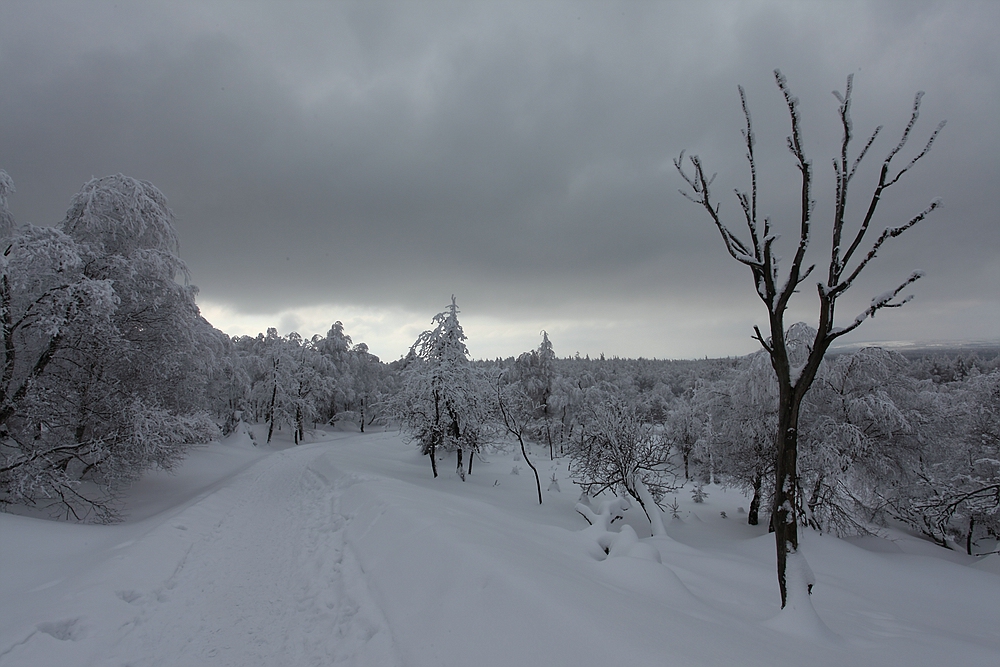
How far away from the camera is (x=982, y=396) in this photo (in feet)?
63.7

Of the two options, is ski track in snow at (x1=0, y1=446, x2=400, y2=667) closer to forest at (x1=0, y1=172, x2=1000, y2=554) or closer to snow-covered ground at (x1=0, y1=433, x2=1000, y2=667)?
snow-covered ground at (x1=0, y1=433, x2=1000, y2=667)

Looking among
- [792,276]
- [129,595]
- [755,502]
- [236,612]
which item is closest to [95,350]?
[129,595]

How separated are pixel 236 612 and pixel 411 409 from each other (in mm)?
17606

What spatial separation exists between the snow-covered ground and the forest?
6.38 ft

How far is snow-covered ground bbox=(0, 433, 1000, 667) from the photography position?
4.09m

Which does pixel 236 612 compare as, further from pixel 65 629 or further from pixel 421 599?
pixel 421 599

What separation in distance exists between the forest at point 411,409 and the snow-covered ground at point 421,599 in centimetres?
194

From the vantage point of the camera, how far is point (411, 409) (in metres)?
23.2

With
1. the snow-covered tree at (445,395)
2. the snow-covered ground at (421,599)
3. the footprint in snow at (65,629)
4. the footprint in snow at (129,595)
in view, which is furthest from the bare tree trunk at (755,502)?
the footprint in snow at (65,629)

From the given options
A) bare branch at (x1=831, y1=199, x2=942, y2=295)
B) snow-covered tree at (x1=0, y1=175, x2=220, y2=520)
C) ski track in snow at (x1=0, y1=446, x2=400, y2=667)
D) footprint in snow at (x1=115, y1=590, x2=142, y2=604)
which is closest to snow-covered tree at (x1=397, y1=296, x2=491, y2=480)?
snow-covered tree at (x1=0, y1=175, x2=220, y2=520)

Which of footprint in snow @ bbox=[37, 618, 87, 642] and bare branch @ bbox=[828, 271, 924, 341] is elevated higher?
bare branch @ bbox=[828, 271, 924, 341]

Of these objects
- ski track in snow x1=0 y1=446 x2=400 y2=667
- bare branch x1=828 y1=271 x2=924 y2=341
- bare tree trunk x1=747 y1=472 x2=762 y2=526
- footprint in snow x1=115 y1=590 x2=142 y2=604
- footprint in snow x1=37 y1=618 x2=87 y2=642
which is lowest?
bare tree trunk x1=747 y1=472 x2=762 y2=526

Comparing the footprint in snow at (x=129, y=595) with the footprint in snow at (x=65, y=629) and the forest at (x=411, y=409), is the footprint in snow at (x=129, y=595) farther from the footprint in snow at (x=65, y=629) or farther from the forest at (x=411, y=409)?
the forest at (x=411, y=409)

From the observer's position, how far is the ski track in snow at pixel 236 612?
4.45 metres
